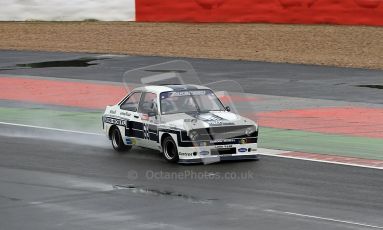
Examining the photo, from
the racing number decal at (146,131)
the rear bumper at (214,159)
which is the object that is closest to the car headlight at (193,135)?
the rear bumper at (214,159)

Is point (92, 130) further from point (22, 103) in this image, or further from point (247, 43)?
point (247, 43)

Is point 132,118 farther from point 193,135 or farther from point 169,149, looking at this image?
point 193,135

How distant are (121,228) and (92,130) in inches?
389

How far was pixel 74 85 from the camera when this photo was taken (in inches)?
1241

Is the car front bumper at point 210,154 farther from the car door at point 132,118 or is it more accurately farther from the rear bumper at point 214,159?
the car door at point 132,118

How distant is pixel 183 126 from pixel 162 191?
2195 mm

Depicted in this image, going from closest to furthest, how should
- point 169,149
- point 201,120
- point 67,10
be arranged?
point 201,120 → point 169,149 → point 67,10

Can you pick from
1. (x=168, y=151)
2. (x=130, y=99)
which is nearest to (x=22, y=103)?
(x=130, y=99)

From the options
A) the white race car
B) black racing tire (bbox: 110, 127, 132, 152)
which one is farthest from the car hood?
black racing tire (bbox: 110, 127, 132, 152)

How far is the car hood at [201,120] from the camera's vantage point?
16522 millimetres

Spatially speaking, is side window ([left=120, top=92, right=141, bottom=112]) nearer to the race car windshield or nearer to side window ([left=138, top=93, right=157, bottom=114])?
side window ([left=138, top=93, right=157, bottom=114])

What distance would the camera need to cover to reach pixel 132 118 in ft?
58.9

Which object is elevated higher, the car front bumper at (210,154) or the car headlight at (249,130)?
the car headlight at (249,130)

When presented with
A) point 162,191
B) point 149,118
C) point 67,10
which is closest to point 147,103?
point 149,118
